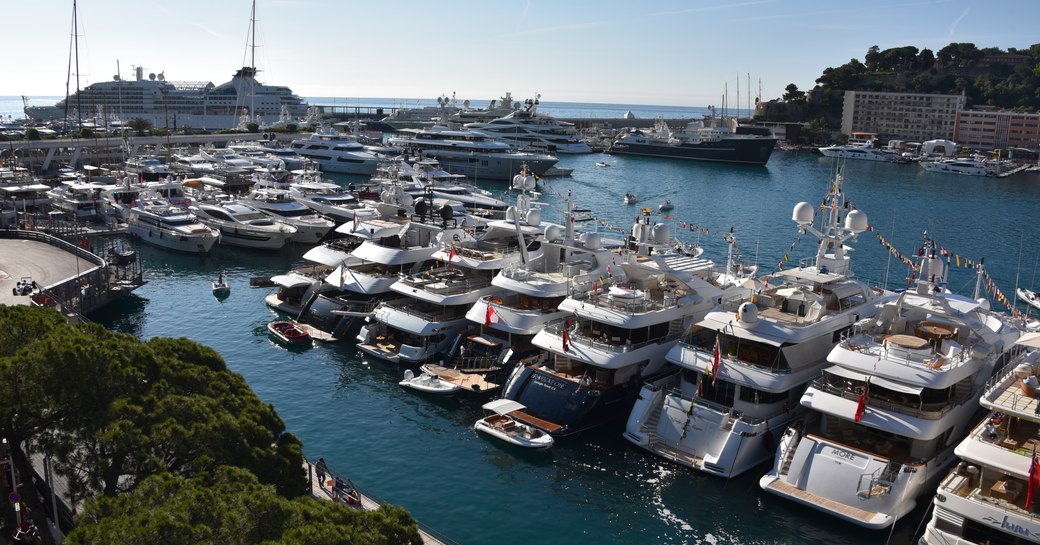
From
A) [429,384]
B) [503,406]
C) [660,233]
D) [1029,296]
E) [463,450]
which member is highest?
[660,233]

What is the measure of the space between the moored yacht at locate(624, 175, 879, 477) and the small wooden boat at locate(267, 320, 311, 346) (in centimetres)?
1741

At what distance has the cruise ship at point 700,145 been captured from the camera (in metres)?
136

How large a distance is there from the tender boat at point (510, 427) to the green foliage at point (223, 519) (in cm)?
1275

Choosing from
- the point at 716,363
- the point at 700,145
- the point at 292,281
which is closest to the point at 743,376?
the point at 716,363

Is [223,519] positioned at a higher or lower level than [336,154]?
lower

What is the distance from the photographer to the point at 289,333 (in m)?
38.4

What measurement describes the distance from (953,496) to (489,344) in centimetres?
1846

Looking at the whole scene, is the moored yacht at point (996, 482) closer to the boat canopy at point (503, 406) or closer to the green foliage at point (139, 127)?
the boat canopy at point (503, 406)

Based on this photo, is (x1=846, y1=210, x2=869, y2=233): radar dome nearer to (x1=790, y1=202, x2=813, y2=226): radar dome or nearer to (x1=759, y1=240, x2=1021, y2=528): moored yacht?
(x1=790, y1=202, x2=813, y2=226): radar dome

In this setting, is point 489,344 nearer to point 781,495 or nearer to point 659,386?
point 659,386

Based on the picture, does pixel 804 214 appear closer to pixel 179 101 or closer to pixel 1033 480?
pixel 1033 480

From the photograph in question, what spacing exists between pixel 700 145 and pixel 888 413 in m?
122

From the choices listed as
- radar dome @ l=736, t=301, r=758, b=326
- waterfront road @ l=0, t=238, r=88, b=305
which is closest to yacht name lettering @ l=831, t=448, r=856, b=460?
radar dome @ l=736, t=301, r=758, b=326

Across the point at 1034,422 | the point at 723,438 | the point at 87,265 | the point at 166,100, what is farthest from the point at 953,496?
the point at 166,100
